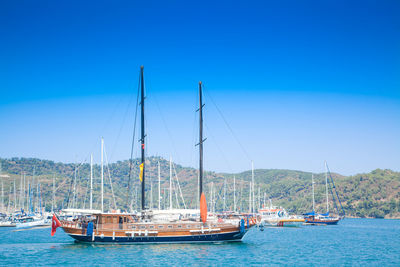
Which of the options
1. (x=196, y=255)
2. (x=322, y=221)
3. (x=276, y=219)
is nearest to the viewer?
(x=196, y=255)

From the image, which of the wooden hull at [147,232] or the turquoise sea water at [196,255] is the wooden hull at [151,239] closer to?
the wooden hull at [147,232]

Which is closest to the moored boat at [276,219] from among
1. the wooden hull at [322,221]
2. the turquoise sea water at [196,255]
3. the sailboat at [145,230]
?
the wooden hull at [322,221]

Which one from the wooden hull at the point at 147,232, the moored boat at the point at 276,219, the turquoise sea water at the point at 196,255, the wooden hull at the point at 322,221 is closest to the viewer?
the turquoise sea water at the point at 196,255

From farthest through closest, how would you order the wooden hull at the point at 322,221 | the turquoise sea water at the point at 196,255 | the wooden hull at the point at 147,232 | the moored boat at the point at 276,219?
the wooden hull at the point at 322,221 → the moored boat at the point at 276,219 → the wooden hull at the point at 147,232 → the turquoise sea water at the point at 196,255

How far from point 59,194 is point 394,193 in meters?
147

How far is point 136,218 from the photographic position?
51938mm

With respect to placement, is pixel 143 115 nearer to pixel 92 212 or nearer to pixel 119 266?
pixel 92 212

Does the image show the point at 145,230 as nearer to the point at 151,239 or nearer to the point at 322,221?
the point at 151,239

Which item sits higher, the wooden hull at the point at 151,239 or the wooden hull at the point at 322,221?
the wooden hull at the point at 151,239

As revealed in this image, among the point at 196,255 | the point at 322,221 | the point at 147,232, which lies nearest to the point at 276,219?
the point at 322,221

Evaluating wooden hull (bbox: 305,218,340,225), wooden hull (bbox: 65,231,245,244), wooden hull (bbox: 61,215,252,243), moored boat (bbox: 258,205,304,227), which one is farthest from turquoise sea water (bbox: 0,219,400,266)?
wooden hull (bbox: 305,218,340,225)

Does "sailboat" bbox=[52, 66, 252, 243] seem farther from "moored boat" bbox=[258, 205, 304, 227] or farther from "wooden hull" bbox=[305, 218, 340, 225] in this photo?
"wooden hull" bbox=[305, 218, 340, 225]

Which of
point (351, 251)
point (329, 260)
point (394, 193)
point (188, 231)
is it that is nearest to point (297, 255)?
point (329, 260)

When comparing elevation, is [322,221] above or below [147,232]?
below
